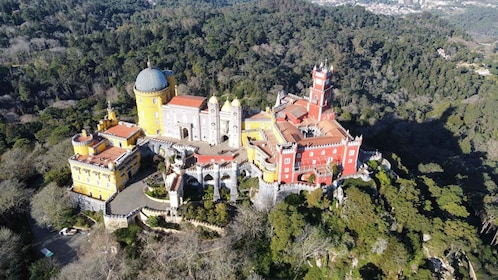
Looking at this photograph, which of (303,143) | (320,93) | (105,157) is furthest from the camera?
(320,93)

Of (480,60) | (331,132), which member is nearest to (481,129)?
(480,60)

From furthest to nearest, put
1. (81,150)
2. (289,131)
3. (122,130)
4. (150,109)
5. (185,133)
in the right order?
1. (185,133)
2. (122,130)
3. (150,109)
4. (81,150)
5. (289,131)

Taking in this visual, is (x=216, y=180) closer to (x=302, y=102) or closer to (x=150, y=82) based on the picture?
(x=150, y=82)

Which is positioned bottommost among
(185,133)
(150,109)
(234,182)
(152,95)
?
(234,182)

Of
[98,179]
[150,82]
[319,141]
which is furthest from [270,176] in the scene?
[98,179]

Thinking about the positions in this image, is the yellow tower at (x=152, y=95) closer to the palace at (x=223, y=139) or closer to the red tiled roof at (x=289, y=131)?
the palace at (x=223, y=139)

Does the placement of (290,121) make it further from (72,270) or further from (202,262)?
(72,270)

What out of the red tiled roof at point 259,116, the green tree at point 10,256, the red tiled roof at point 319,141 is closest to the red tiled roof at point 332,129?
the red tiled roof at point 319,141
